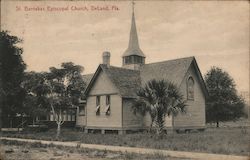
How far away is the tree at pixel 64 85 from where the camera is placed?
32.2 m

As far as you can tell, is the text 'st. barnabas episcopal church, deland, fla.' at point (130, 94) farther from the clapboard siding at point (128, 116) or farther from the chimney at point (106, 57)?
the chimney at point (106, 57)

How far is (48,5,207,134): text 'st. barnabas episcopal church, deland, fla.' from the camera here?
3322 centimetres

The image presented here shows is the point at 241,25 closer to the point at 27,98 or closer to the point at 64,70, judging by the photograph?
the point at 64,70

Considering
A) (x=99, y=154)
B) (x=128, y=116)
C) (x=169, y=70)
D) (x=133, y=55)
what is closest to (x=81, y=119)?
(x=128, y=116)

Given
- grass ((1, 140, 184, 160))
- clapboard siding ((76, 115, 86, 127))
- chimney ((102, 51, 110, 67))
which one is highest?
chimney ((102, 51, 110, 67))

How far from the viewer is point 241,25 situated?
54.9 ft

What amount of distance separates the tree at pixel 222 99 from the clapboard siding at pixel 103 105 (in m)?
17.3

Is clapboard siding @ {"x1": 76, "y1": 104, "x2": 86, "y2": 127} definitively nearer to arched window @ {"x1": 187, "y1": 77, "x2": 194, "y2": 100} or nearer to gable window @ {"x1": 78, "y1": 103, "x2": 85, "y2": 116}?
gable window @ {"x1": 78, "y1": 103, "x2": 85, "y2": 116}

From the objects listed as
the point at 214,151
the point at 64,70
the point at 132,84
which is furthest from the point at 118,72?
the point at 214,151

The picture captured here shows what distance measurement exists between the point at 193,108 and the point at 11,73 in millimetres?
17336

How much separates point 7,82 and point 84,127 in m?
10.6

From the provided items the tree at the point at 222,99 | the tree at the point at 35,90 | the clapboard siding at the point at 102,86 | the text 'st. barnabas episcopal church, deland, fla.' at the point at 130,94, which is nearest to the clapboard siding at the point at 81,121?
the text 'st. barnabas episcopal church, deland, fla.' at the point at 130,94

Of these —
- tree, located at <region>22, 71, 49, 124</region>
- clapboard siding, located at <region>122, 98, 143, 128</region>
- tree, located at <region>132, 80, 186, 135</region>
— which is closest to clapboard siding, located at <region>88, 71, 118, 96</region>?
clapboard siding, located at <region>122, 98, 143, 128</region>

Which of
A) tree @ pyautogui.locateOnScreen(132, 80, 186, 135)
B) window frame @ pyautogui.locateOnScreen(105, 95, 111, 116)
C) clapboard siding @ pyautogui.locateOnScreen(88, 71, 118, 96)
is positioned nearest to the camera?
tree @ pyautogui.locateOnScreen(132, 80, 186, 135)
